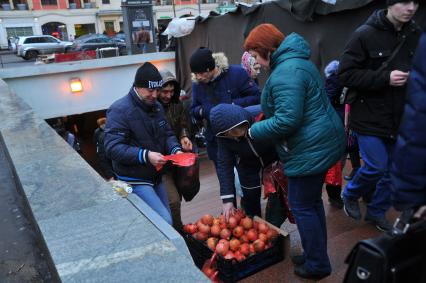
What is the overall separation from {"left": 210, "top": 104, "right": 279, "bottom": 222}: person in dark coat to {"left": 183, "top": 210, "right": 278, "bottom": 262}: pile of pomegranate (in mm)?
108

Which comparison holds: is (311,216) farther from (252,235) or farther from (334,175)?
(334,175)

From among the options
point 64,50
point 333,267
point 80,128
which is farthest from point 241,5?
point 64,50

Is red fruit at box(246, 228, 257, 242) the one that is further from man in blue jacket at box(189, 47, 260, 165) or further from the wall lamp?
the wall lamp

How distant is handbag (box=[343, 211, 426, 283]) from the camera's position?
132 centimetres

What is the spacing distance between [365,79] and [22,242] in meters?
2.74

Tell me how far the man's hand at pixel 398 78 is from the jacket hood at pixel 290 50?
0.72 m

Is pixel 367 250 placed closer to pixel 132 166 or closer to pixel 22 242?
pixel 132 166

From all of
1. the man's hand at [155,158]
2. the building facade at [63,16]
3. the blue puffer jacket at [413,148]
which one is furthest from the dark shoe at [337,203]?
the building facade at [63,16]

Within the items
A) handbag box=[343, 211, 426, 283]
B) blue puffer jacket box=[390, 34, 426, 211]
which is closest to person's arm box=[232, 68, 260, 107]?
blue puffer jacket box=[390, 34, 426, 211]

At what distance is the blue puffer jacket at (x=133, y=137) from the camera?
305 centimetres

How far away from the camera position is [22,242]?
9.22 ft

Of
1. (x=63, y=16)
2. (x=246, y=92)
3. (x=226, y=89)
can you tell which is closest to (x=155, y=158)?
(x=226, y=89)

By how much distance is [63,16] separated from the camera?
128ft

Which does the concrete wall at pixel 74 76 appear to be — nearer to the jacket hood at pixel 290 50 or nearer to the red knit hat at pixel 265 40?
the red knit hat at pixel 265 40
